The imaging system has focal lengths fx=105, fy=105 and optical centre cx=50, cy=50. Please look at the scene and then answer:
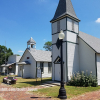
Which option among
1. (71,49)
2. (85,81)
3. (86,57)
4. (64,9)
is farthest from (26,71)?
(64,9)

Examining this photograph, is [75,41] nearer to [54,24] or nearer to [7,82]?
[54,24]

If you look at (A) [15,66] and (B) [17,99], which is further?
(A) [15,66]

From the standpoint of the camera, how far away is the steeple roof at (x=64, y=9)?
1407 centimetres

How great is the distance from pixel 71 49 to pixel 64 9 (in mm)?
5586

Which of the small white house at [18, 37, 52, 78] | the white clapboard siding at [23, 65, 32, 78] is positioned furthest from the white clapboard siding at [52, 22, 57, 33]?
the white clapboard siding at [23, 65, 32, 78]

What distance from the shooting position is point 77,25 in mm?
14758

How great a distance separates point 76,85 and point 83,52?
4561mm

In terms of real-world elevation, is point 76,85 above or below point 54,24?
below

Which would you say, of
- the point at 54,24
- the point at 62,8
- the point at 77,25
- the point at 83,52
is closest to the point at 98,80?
the point at 83,52

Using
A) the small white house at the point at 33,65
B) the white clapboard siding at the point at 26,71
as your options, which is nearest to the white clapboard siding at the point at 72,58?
the small white house at the point at 33,65

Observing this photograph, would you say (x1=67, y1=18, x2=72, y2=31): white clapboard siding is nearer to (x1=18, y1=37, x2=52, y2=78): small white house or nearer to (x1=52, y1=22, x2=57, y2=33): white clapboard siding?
(x1=52, y1=22, x2=57, y2=33): white clapboard siding

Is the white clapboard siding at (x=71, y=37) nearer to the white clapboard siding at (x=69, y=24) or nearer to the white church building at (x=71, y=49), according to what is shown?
the white church building at (x=71, y=49)

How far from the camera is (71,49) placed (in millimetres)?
13500

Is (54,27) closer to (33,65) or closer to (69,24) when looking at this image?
(69,24)
